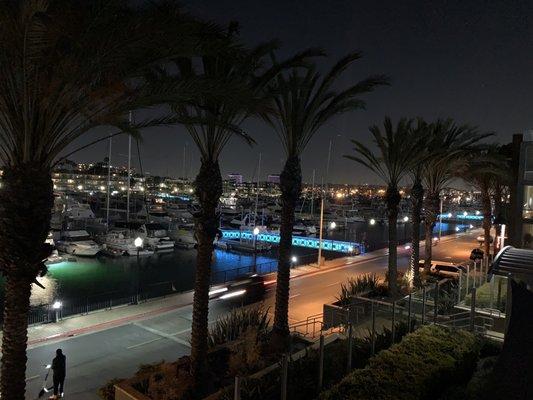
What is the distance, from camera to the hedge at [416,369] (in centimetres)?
748

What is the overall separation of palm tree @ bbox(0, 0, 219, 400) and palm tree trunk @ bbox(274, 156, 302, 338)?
675 centimetres

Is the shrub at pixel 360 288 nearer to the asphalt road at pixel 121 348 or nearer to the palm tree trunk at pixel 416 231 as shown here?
the asphalt road at pixel 121 348

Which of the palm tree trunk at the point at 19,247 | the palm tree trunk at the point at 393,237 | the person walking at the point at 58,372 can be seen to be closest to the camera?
the palm tree trunk at the point at 19,247

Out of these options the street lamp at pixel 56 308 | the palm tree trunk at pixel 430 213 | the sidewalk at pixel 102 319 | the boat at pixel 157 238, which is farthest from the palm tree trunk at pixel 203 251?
the boat at pixel 157 238

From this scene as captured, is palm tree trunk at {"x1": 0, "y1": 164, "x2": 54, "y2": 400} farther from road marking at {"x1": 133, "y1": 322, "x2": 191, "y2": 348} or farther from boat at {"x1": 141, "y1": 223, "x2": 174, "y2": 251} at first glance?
boat at {"x1": 141, "y1": 223, "x2": 174, "y2": 251}

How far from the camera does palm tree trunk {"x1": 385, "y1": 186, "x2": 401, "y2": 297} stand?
18.5 meters

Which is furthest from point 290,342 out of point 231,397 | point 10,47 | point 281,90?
point 10,47

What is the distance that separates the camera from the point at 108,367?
468 inches

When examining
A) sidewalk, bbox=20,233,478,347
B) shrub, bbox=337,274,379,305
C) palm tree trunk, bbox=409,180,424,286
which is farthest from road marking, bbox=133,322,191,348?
palm tree trunk, bbox=409,180,424,286

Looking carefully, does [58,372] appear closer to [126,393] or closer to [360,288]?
[126,393]

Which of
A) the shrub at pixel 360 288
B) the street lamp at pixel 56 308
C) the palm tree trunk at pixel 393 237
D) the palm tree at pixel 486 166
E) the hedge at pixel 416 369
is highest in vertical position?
the palm tree at pixel 486 166

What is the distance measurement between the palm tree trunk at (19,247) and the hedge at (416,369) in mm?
5198

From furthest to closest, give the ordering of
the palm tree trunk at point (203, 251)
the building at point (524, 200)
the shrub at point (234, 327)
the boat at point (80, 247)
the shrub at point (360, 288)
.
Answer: the boat at point (80, 247) < the shrub at point (360, 288) < the building at point (524, 200) < the shrub at point (234, 327) < the palm tree trunk at point (203, 251)

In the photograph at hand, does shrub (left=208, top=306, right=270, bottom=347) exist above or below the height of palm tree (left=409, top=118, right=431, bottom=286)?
below
